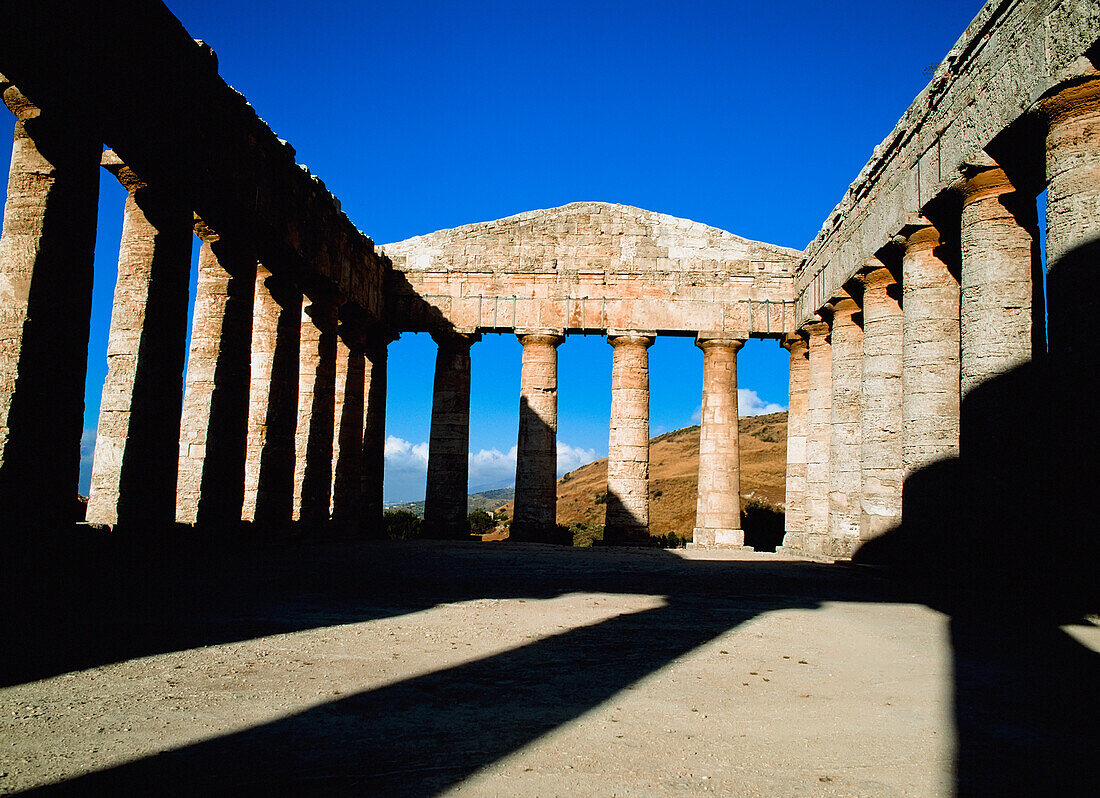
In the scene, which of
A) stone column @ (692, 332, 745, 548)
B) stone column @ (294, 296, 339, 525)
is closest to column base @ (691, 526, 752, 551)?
stone column @ (692, 332, 745, 548)

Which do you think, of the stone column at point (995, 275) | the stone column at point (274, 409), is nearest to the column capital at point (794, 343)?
the stone column at point (995, 275)

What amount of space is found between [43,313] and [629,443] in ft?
50.2

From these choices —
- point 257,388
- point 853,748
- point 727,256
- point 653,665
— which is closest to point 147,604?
point 653,665

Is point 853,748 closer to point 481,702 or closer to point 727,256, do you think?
point 481,702

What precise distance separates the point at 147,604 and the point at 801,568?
10541mm

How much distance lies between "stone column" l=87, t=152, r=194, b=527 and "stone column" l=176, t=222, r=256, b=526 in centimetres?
158

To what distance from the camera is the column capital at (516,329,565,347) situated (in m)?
22.4

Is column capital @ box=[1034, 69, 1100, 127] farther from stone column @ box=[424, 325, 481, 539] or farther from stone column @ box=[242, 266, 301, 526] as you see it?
stone column @ box=[424, 325, 481, 539]

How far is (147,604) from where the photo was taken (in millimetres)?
7914

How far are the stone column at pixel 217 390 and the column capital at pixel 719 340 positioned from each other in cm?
1256

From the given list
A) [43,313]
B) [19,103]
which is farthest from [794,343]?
[19,103]

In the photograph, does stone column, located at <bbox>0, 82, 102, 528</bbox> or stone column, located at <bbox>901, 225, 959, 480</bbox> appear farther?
stone column, located at <bbox>901, 225, 959, 480</bbox>

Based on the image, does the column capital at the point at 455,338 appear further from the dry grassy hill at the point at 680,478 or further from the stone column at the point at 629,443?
the dry grassy hill at the point at 680,478

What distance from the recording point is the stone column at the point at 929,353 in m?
13.3
